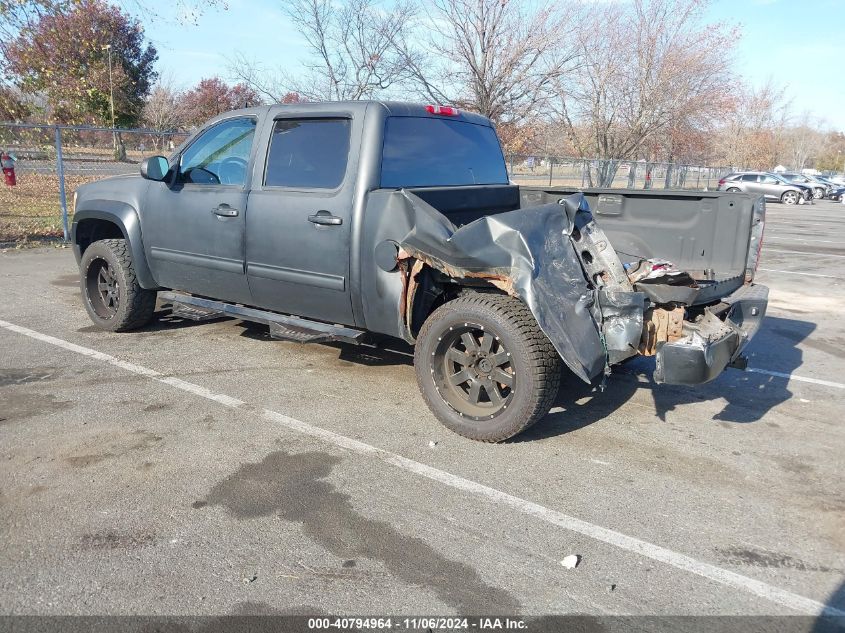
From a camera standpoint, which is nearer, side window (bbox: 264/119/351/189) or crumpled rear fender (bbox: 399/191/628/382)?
crumpled rear fender (bbox: 399/191/628/382)

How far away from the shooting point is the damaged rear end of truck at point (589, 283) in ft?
11.7

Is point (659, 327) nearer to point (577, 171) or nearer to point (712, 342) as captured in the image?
point (712, 342)

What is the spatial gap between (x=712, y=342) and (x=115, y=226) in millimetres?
5317

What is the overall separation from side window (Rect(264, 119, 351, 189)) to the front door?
0.89ft

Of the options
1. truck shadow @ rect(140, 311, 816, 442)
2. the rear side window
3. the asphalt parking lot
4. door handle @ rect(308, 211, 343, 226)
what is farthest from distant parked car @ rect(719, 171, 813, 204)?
door handle @ rect(308, 211, 343, 226)

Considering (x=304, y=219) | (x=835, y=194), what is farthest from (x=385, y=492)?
(x=835, y=194)

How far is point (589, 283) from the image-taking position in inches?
148

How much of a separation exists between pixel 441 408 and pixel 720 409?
2.08 m

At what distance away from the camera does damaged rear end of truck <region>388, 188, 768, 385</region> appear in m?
3.57

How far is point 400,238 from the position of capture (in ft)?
13.4

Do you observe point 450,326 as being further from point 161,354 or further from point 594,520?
point 161,354

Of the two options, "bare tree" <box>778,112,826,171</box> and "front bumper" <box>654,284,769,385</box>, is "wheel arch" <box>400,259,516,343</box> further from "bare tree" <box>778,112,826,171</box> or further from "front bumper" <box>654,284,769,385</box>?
"bare tree" <box>778,112,826,171</box>

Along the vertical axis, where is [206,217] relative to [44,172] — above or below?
below

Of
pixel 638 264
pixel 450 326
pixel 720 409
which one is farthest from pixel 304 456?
pixel 720 409
